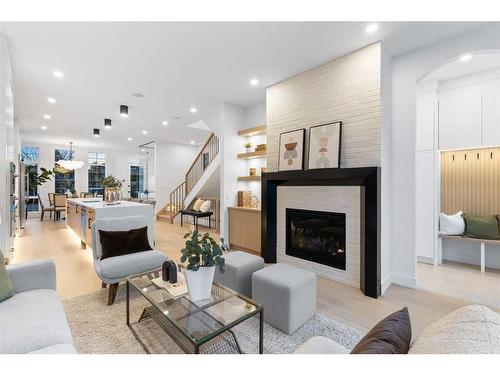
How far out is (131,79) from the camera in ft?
12.6

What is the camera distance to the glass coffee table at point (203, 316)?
1.55m

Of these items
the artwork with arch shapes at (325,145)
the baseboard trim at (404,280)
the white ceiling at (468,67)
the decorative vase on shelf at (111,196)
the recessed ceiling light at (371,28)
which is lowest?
the baseboard trim at (404,280)

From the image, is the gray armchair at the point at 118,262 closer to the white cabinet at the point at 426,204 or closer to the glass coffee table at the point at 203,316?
the glass coffee table at the point at 203,316

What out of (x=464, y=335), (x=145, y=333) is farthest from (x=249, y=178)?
(x=464, y=335)

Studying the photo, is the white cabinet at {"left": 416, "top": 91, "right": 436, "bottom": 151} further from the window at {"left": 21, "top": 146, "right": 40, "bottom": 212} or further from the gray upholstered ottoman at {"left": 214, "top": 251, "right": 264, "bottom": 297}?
the window at {"left": 21, "top": 146, "right": 40, "bottom": 212}

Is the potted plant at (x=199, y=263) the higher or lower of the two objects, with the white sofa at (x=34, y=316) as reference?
higher

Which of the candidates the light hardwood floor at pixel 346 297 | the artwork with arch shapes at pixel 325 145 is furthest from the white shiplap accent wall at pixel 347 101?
the light hardwood floor at pixel 346 297

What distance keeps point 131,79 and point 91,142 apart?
7015 millimetres

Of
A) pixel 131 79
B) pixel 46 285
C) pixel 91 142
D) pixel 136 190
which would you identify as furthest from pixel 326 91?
pixel 136 190

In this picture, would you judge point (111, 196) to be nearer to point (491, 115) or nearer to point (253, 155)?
point (253, 155)

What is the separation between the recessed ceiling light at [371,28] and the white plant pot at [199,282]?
9.35 feet

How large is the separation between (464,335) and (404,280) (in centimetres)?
264

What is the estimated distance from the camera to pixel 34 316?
149 cm
